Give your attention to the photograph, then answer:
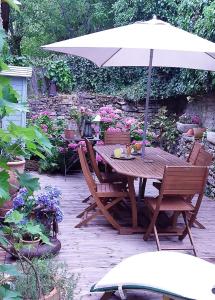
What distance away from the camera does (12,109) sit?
115 cm

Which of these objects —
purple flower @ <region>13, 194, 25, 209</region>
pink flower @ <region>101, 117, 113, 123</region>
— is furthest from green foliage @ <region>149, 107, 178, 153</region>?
purple flower @ <region>13, 194, 25, 209</region>

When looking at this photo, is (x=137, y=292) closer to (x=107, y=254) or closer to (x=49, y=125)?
(x=107, y=254)

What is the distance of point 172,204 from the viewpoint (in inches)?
178

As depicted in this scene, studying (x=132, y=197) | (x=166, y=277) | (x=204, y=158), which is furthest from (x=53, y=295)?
(x=204, y=158)

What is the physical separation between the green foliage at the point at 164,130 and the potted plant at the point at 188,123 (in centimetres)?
34

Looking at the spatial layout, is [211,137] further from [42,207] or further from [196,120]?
Answer: [42,207]

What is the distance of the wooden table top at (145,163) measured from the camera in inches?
175

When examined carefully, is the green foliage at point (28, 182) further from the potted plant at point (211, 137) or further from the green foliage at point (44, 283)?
the potted plant at point (211, 137)

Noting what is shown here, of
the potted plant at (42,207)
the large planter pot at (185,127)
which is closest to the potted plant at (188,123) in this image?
the large planter pot at (185,127)

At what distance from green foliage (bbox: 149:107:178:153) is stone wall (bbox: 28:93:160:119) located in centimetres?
49

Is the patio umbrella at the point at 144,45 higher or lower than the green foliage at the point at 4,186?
higher

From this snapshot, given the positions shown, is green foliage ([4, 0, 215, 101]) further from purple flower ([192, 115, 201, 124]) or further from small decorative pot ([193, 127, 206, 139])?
small decorative pot ([193, 127, 206, 139])

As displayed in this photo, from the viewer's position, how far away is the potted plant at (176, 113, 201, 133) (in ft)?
27.3

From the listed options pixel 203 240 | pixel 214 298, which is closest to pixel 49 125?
pixel 203 240
